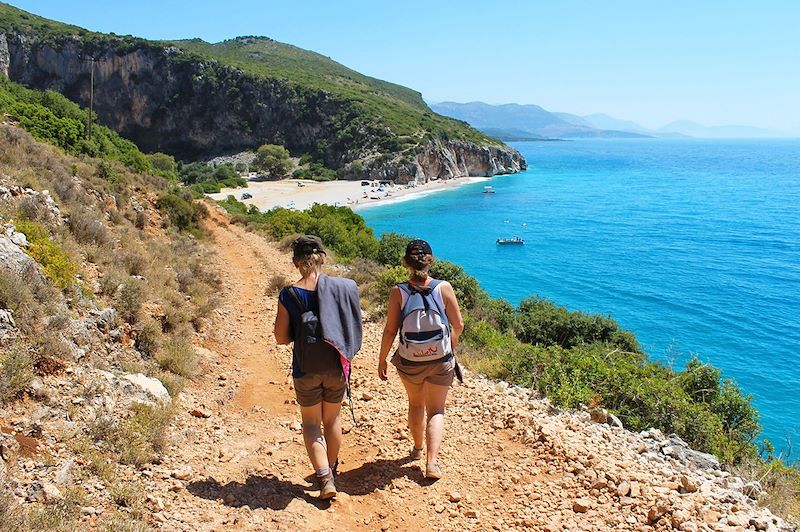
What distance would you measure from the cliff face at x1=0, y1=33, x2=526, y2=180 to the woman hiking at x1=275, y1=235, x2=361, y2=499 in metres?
95.3

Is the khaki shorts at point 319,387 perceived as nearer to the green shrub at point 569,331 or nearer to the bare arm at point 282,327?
the bare arm at point 282,327

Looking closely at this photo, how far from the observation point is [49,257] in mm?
6309

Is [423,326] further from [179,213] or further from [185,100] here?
[185,100]

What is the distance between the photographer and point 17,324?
488 centimetres

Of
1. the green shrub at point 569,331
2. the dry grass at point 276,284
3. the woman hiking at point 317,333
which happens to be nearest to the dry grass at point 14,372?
the woman hiking at point 317,333

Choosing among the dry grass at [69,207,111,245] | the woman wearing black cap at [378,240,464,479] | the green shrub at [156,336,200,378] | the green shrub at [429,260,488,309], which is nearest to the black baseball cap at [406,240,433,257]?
the woman wearing black cap at [378,240,464,479]

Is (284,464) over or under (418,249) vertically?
under

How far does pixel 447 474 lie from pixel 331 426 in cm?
126

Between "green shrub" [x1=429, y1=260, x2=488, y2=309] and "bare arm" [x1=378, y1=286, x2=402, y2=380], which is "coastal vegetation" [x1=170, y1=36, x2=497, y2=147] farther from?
"bare arm" [x1=378, y1=286, x2=402, y2=380]

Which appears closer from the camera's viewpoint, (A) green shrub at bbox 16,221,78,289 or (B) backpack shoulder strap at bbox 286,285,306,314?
(B) backpack shoulder strap at bbox 286,285,306,314

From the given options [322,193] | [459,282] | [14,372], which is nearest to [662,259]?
[459,282]

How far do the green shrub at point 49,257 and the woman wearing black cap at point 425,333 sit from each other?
163 inches

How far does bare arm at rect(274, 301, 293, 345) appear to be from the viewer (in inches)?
159

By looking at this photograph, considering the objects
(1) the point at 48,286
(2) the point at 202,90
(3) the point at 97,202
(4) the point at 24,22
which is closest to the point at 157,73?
(2) the point at 202,90
